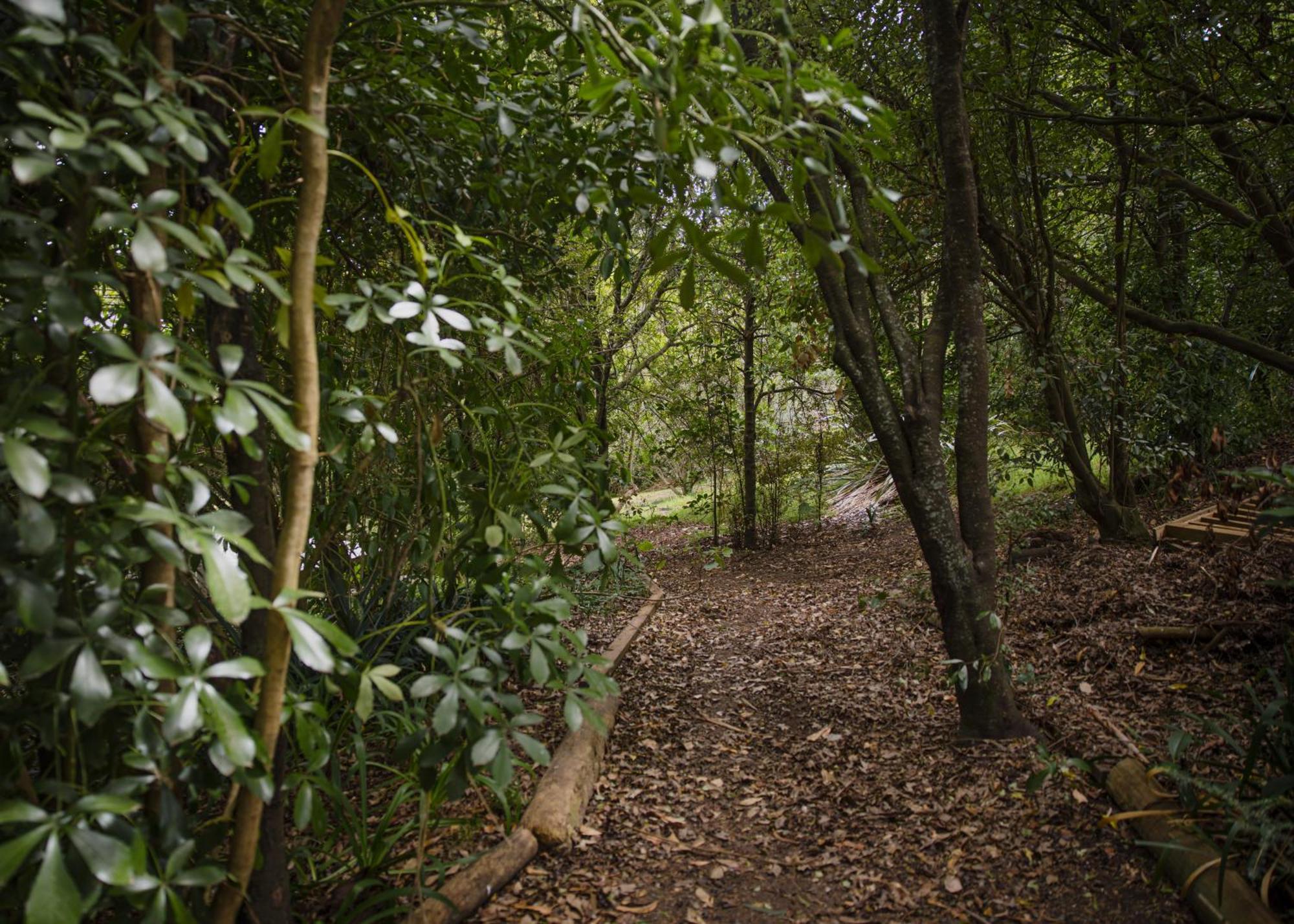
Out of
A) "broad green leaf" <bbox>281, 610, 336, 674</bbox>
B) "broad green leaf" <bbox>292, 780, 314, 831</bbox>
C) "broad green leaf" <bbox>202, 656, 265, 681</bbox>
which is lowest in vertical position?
"broad green leaf" <bbox>292, 780, 314, 831</bbox>

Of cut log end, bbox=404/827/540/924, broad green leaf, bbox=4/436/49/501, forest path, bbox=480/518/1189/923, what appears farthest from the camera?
forest path, bbox=480/518/1189/923

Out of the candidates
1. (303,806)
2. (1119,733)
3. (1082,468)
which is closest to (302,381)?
(303,806)

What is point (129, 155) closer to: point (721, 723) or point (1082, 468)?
point (721, 723)

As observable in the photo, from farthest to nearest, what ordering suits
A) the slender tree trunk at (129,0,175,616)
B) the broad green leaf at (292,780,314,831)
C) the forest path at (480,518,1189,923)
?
the forest path at (480,518,1189,923), the broad green leaf at (292,780,314,831), the slender tree trunk at (129,0,175,616)

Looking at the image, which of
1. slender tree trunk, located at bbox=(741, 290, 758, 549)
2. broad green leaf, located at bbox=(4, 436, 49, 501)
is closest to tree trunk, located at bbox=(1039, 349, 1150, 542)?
slender tree trunk, located at bbox=(741, 290, 758, 549)

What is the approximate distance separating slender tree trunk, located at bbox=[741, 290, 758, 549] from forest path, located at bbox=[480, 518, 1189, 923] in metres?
3.27

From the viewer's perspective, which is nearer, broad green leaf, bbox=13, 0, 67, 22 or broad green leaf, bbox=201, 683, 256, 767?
broad green leaf, bbox=13, 0, 67, 22

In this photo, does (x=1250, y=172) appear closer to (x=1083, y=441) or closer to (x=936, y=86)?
(x=1083, y=441)

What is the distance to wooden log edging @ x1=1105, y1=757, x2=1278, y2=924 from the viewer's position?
1763 millimetres

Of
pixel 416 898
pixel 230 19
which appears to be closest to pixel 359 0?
pixel 230 19

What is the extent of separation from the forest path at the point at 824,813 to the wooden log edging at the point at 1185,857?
0.22 feet

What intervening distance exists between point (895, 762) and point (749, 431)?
506 centimetres

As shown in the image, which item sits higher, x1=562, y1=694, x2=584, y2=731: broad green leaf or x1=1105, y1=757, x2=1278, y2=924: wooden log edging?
x1=562, y1=694, x2=584, y2=731: broad green leaf

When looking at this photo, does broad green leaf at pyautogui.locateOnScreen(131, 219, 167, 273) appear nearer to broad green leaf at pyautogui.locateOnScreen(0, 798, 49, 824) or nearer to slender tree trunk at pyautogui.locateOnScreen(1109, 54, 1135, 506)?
broad green leaf at pyautogui.locateOnScreen(0, 798, 49, 824)
